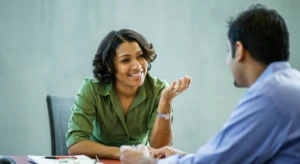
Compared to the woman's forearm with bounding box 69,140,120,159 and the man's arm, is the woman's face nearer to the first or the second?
the woman's forearm with bounding box 69,140,120,159

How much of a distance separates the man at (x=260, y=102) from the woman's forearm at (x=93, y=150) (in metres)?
0.89

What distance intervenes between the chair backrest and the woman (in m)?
0.12

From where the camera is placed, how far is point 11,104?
4.07 metres

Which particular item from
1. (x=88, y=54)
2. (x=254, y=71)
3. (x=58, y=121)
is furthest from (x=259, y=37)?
(x=88, y=54)

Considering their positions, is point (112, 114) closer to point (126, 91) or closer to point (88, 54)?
point (126, 91)

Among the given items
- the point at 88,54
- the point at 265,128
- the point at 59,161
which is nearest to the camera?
the point at 265,128

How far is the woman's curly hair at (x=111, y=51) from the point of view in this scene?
2.85m

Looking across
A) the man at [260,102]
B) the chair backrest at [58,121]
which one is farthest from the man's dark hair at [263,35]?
the chair backrest at [58,121]

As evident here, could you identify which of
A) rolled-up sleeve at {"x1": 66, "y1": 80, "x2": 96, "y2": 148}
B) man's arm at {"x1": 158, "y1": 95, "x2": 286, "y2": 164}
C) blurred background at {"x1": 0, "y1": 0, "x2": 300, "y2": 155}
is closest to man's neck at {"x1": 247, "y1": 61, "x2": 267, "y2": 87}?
man's arm at {"x1": 158, "y1": 95, "x2": 286, "y2": 164}

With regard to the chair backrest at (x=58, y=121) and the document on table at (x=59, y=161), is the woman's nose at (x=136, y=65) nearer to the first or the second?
the chair backrest at (x=58, y=121)

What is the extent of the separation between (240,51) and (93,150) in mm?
1244

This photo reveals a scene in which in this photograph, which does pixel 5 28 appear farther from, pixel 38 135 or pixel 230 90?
pixel 230 90

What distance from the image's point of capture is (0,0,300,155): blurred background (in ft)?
13.3

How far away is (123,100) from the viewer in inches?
115
